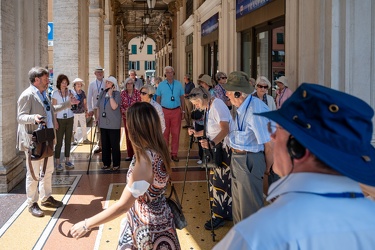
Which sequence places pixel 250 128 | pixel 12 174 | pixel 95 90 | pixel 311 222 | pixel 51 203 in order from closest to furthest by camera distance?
pixel 311 222
pixel 250 128
pixel 51 203
pixel 12 174
pixel 95 90

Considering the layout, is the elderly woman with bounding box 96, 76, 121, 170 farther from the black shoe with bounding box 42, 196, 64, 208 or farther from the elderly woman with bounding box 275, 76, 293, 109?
the elderly woman with bounding box 275, 76, 293, 109

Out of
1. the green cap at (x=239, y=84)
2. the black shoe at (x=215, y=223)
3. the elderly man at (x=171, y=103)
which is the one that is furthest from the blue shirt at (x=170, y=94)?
the green cap at (x=239, y=84)

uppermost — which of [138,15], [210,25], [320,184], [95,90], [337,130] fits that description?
[138,15]

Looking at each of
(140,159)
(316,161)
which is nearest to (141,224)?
(140,159)

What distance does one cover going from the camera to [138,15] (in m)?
36.8

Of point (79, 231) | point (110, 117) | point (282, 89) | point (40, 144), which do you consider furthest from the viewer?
point (110, 117)

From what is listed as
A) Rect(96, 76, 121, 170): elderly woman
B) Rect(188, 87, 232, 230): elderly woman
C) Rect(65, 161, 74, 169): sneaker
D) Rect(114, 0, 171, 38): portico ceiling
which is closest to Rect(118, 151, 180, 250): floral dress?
Rect(188, 87, 232, 230): elderly woman


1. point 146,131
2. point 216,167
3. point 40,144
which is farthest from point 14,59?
point 146,131

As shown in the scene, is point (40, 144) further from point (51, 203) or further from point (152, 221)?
point (152, 221)

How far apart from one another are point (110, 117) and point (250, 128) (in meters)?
4.21

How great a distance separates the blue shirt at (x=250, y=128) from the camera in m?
3.48

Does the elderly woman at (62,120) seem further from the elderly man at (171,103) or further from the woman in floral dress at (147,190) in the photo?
the woman in floral dress at (147,190)

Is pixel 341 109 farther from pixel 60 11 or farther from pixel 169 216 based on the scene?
pixel 60 11

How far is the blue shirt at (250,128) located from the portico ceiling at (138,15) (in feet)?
56.0
